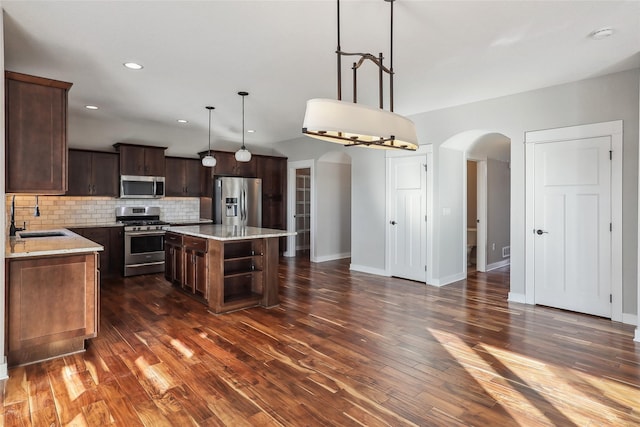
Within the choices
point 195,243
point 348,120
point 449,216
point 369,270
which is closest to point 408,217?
point 449,216

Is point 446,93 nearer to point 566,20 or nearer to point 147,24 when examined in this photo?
point 566,20

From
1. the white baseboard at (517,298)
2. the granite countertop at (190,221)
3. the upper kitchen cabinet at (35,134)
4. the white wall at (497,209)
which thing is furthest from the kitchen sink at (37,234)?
the white wall at (497,209)

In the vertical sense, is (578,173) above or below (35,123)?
below

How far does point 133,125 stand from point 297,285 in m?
4.17

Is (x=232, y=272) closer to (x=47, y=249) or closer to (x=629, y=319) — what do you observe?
(x=47, y=249)

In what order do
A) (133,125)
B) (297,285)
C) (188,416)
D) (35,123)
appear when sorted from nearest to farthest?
(188,416) → (35,123) → (297,285) → (133,125)

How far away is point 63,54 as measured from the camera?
3.36 m

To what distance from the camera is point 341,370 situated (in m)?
2.66

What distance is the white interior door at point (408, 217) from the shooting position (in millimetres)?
5495

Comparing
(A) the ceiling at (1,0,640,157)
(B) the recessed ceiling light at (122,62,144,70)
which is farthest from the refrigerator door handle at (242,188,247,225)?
(B) the recessed ceiling light at (122,62,144,70)

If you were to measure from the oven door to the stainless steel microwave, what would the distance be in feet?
2.27

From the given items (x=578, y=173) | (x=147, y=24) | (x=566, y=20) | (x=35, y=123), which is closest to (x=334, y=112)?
(x=147, y=24)

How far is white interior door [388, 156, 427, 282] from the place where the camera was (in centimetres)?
549

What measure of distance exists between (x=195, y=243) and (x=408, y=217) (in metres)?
3.13
